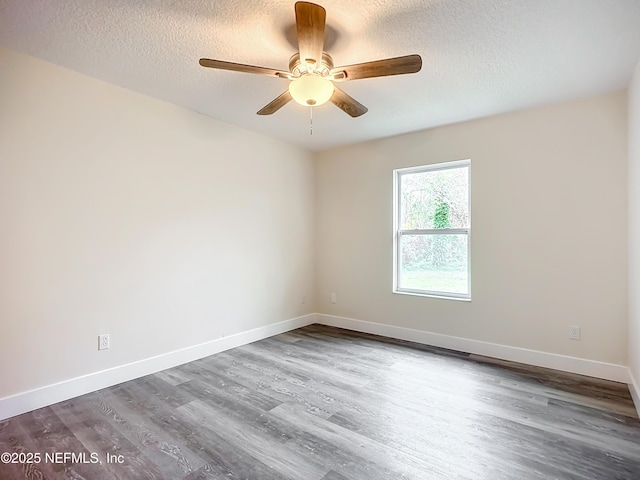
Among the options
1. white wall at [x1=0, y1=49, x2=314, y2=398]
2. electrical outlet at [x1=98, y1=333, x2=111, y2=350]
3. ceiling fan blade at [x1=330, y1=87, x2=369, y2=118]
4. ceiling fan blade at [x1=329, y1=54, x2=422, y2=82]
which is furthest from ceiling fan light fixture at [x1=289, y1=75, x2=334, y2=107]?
electrical outlet at [x1=98, y1=333, x2=111, y2=350]

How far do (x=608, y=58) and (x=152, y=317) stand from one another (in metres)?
4.08

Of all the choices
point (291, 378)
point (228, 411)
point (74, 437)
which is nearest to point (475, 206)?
point (291, 378)

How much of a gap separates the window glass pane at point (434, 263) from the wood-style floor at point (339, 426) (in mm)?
921

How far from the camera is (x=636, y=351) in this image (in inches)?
92.7

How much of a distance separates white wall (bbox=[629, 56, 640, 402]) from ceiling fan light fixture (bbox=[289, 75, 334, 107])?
222cm

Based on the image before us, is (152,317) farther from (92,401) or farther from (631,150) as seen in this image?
(631,150)

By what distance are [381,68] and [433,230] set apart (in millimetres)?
2317

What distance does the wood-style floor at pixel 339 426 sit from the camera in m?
1.68

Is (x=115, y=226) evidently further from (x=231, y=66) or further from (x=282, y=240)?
(x=282, y=240)

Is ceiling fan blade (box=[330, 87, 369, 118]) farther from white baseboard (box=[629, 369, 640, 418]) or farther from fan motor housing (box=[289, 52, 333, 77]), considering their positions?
white baseboard (box=[629, 369, 640, 418])

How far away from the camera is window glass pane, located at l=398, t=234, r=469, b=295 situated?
11.7ft

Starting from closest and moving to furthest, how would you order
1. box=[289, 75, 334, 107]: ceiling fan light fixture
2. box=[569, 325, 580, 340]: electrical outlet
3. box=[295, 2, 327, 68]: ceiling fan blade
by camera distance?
box=[295, 2, 327, 68]: ceiling fan blade → box=[289, 75, 334, 107]: ceiling fan light fixture → box=[569, 325, 580, 340]: electrical outlet

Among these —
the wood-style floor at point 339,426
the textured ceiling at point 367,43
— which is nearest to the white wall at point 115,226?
the textured ceiling at point 367,43

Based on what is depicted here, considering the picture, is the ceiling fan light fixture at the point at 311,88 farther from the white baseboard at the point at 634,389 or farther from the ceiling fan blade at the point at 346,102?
the white baseboard at the point at 634,389
